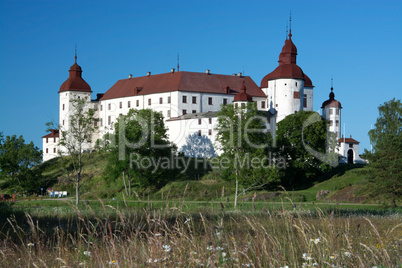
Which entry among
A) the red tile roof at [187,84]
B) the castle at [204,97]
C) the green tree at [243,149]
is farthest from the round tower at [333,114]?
the green tree at [243,149]

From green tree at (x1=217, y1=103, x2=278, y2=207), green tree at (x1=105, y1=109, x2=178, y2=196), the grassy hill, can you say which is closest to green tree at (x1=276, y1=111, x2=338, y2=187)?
the grassy hill

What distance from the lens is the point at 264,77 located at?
86.3m

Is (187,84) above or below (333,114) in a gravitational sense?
above

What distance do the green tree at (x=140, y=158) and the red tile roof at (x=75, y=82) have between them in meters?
40.0

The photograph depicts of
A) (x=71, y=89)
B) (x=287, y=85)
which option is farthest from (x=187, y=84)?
(x=71, y=89)

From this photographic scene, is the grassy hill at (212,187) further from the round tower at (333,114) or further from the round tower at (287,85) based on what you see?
the round tower at (333,114)

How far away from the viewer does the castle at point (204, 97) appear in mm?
→ 74812

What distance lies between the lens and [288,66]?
76.9 meters

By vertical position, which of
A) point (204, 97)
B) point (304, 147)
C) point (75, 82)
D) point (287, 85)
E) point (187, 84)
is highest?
point (75, 82)

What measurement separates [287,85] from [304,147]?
1765 centimetres

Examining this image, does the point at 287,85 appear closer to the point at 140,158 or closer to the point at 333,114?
the point at 333,114

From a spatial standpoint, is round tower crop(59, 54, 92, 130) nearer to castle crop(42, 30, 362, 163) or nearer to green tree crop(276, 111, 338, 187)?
castle crop(42, 30, 362, 163)

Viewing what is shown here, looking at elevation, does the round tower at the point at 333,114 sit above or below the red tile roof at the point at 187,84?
below

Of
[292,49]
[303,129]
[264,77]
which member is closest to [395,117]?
[303,129]
